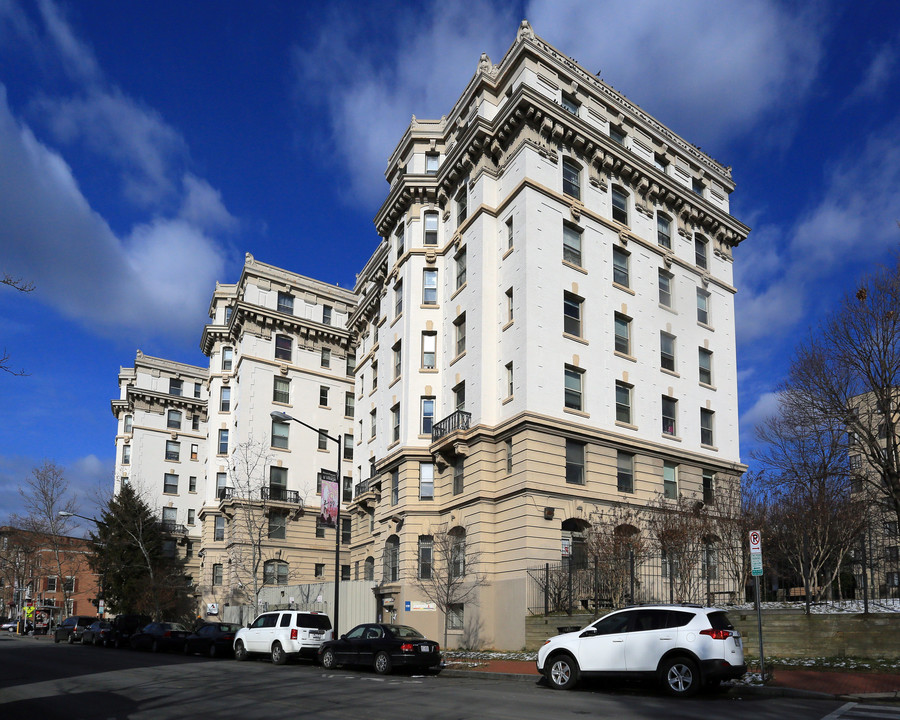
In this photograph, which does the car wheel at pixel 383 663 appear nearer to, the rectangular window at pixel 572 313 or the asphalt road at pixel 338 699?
the asphalt road at pixel 338 699

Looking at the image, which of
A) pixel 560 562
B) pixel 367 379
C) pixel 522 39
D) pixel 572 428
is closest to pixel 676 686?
pixel 560 562

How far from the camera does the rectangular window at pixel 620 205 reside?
3822cm

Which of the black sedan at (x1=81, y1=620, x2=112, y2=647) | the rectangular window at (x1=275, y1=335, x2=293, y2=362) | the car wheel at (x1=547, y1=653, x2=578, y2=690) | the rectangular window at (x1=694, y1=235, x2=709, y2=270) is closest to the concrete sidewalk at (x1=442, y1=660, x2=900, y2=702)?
the car wheel at (x1=547, y1=653, x2=578, y2=690)

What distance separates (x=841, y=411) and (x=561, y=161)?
51.0 feet

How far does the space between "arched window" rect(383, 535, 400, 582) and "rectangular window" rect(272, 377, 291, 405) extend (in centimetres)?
2312

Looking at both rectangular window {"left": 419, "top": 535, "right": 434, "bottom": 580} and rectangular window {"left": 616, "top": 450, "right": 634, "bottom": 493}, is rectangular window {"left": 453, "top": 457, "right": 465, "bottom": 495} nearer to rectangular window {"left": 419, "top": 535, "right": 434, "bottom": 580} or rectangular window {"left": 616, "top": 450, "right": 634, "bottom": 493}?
rectangular window {"left": 419, "top": 535, "right": 434, "bottom": 580}

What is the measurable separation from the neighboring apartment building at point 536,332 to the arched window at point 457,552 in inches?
9.5

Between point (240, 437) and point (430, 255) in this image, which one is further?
point (240, 437)

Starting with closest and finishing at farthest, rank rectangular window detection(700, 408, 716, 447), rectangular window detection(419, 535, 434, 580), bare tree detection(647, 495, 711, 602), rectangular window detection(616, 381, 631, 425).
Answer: bare tree detection(647, 495, 711, 602) < rectangular window detection(419, 535, 434, 580) < rectangular window detection(616, 381, 631, 425) < rectangular window detection(700, 408, 716, 447)

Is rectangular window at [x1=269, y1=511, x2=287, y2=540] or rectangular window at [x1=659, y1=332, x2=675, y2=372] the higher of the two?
rectangular window at [x1=659, y1=332, x2=675, y2=372]

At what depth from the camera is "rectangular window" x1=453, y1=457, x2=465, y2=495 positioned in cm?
3434

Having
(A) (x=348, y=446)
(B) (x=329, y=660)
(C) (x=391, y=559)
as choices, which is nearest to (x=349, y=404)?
(A) (x=348, y=446)

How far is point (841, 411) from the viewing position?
99.4ft

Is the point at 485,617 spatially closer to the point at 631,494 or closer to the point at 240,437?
the point at 631,494
